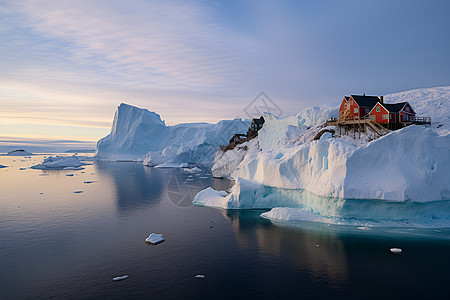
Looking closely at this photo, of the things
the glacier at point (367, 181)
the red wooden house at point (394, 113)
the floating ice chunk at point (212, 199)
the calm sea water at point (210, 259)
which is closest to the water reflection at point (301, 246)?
the calm sea water at point (210, 259)

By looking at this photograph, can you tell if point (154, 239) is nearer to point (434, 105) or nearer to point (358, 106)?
point (358, 106)

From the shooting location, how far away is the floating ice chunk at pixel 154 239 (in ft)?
56.0

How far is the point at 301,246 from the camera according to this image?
52.6 ft

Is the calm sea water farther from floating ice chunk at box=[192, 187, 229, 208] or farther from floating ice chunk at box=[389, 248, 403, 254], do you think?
floating ice chunk at box=[192, 187, 229, 208]

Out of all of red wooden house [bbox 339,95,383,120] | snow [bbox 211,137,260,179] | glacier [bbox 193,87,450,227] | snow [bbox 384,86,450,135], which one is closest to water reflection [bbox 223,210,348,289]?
glacier [bbox 193,87,450,227]

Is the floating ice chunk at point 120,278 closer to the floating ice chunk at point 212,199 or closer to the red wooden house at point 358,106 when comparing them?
the floating ice chunk at point 212,199

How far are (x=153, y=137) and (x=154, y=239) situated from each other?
92988 mm

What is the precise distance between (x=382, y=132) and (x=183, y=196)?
23710mm

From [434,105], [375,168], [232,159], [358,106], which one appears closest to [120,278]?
[375,168]

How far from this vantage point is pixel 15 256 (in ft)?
49.9

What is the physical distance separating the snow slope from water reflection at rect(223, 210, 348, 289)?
6830cm

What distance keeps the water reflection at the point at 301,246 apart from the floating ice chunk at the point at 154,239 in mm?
5061

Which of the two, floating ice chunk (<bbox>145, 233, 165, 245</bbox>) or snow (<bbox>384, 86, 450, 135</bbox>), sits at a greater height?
snow (<bbox>384, 86, 450, 135</bbox>)

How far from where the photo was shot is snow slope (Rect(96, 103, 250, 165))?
296 ft
